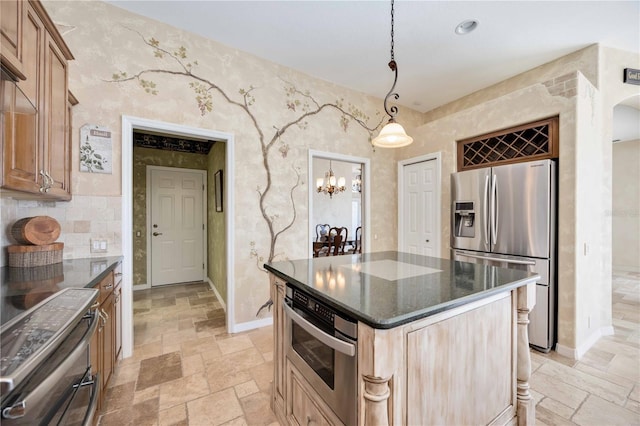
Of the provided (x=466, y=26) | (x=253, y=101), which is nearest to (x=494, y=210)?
(x=466, y=26)

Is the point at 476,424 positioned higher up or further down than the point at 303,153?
further down

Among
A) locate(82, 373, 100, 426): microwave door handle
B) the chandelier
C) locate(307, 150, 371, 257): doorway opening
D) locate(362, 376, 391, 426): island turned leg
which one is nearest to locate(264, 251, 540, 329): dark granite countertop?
locate(362, 376, 391, 426): island turned leg

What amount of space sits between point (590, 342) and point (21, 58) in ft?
15.9

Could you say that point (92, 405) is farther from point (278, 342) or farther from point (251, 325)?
point (251, 325)

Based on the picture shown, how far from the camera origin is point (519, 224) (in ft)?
8.93

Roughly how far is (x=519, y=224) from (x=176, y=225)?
16.6 feet

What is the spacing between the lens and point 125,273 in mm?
A: 2488

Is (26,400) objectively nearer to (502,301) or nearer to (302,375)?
(302,375)

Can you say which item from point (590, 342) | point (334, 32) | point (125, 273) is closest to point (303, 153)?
point (334, 32)

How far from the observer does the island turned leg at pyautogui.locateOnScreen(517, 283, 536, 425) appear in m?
1.56

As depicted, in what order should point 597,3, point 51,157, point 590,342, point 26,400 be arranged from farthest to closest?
point 590,342, point 597,3, point 51,157, point 26,400

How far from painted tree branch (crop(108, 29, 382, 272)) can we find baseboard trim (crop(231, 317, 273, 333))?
2.04 ft

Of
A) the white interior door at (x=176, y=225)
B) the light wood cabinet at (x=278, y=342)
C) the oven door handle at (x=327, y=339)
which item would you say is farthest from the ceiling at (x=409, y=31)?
the white interior door at (x=176, y=225)

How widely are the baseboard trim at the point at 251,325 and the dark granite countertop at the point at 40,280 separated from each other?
4.76 ft
